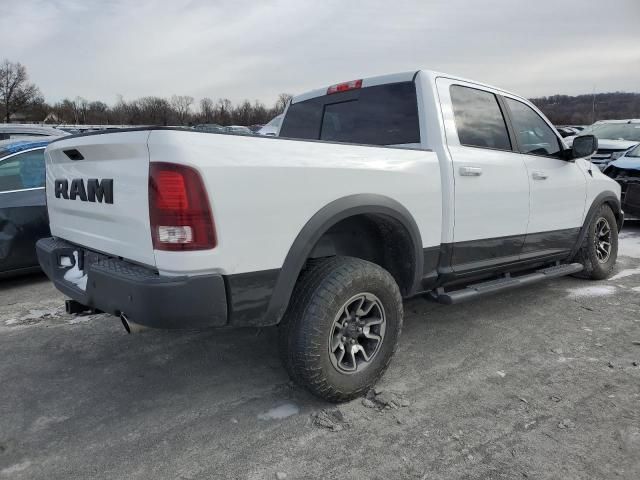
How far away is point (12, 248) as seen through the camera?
5.06 meters

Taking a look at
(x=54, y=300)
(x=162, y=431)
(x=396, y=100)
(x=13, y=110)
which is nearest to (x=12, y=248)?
(x=54, y=300)

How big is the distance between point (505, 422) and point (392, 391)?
2.15 ft

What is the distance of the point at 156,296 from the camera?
2.21 m

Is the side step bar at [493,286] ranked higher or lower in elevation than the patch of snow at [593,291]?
higher

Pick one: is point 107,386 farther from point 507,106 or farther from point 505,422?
point 507,106

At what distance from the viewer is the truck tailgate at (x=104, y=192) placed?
234cm

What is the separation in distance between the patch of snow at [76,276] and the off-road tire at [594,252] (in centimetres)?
440

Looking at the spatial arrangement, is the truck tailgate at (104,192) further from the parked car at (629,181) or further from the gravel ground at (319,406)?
the parked car at (629,181)

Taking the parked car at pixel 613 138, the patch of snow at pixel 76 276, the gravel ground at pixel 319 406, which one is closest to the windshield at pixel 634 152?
the parked car at pixel 613 138

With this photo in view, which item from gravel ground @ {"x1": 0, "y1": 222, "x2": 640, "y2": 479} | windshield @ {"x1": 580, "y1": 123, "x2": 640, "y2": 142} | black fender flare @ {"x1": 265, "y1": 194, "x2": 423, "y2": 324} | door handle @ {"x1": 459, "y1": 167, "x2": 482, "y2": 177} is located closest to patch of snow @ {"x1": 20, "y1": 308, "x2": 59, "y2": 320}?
gravel ground @ {"x1": 0, "y1": 222, "x2": 640, "y2": 479}

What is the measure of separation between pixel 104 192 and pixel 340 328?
4.77 feet

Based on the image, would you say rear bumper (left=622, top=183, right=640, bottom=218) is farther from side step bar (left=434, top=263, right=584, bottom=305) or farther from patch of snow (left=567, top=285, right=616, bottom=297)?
side step bar (left=434, top=263, right=584, bottom=305)

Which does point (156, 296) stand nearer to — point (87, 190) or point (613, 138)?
point (87, 190)

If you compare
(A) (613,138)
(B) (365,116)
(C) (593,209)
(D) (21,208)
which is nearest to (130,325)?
(B) (365,116)
